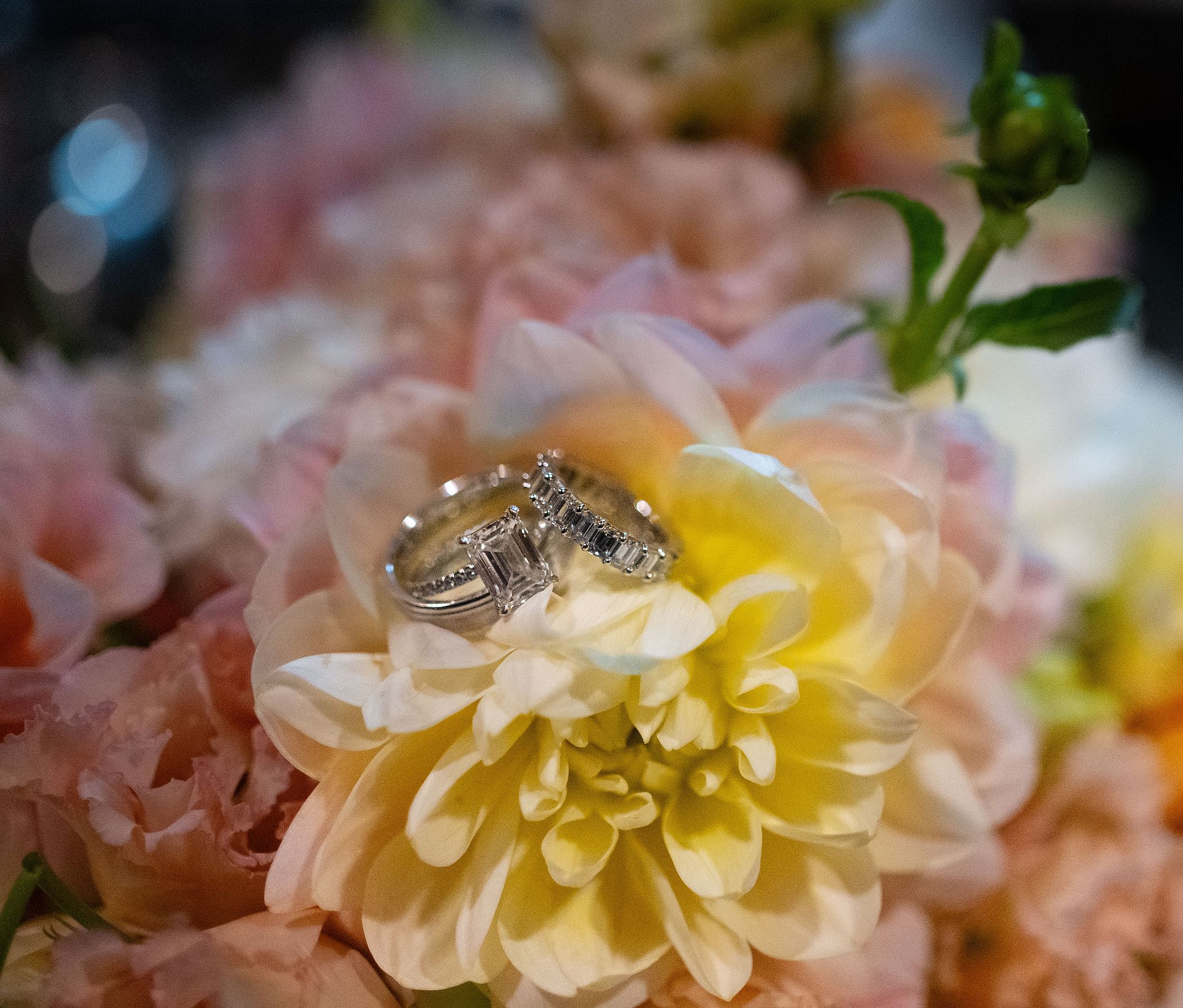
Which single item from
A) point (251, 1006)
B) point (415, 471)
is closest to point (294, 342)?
point (415, 471)

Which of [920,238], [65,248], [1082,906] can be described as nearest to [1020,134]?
[920,238]

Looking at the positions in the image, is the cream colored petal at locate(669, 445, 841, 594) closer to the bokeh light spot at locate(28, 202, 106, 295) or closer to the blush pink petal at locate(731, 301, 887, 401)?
the blush pink petal at locate(731, 301, 887, 401)

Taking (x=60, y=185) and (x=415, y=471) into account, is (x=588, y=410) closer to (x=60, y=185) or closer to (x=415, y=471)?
(x=415, y=471)

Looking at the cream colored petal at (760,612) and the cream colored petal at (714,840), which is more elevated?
the cream colored petal at (760,612)

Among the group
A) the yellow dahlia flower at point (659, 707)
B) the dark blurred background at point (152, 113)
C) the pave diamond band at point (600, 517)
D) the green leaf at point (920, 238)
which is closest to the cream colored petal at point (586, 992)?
the yellow dahlia flower at point (659, 707)

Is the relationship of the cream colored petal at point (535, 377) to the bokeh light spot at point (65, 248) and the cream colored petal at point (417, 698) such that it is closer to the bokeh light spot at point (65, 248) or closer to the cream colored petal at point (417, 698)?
the cream colored petal at point (417, 698)
